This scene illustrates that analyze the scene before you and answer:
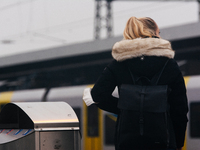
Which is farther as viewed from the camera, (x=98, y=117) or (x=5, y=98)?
(x=5, y=98)

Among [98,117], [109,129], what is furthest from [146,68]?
[98,117]

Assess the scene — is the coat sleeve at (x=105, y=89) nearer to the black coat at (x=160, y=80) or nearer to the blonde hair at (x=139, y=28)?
the black coat at (x=160, y=80)

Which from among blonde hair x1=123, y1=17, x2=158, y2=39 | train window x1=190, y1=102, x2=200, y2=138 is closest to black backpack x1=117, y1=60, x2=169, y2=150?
blonde hair x1=123, y1=17, x2=158, y2=39

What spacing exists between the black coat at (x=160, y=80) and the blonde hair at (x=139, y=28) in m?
0.15

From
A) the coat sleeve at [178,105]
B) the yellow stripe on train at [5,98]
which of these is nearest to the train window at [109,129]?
the yellow stripe on train at [5,98]

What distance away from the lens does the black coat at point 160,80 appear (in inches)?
83.2

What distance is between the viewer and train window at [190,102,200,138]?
20.9 ft

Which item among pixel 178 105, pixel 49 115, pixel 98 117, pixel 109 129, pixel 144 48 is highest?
pixel 144 48

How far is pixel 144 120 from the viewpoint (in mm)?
2021

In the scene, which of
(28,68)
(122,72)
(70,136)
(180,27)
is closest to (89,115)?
(180,27)

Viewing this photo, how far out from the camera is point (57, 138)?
2.73 metres

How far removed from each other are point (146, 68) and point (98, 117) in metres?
5.84

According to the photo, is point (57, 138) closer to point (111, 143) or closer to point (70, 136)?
point (70, 136)

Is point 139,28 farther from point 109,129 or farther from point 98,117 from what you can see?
point 98,117
